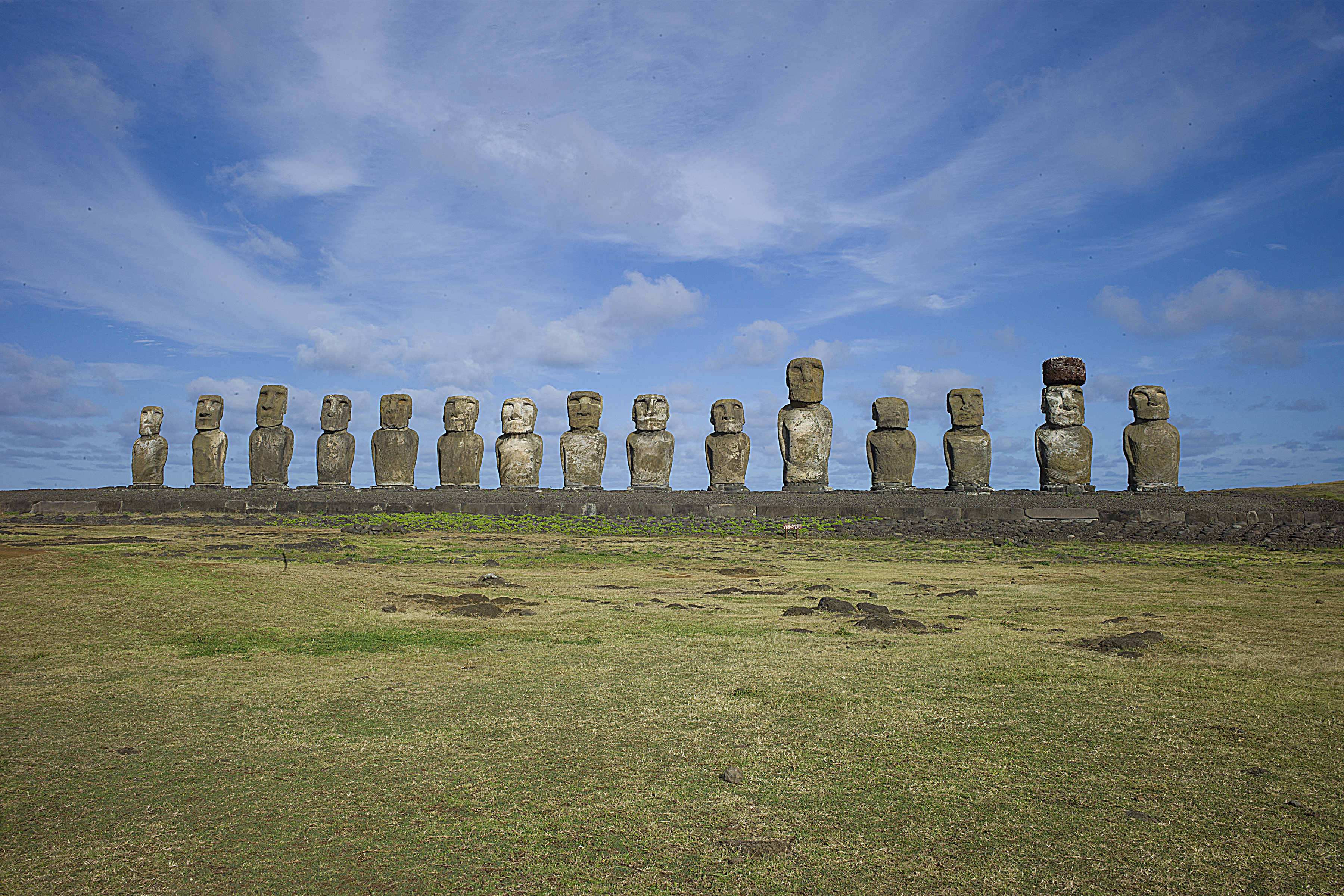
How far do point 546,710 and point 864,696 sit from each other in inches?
68.5

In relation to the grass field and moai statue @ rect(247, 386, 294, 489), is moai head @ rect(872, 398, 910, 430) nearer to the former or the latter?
the grass field

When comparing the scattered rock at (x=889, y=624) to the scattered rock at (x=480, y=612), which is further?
the scattered rock at (x=480, y=612)

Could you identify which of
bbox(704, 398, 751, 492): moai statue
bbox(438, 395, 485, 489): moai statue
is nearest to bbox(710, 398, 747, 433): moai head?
bbox(704, 398, 751, 492): moai statue

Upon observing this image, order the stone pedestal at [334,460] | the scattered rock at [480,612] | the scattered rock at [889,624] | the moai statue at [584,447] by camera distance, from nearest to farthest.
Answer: the scattered rock at [889,624]
the scattered rock at [480,612]
the moai statue at [584,447]
the stone pedestal at [334,460]

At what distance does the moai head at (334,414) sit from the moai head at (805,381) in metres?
13.8

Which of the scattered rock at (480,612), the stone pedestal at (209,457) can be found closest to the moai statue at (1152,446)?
the scattered rock at (480,612)

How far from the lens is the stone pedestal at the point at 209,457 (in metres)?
26.9

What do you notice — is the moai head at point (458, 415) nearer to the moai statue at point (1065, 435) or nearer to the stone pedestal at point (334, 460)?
the stone pedestal at point (334, 460)

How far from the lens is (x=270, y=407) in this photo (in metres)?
26.8

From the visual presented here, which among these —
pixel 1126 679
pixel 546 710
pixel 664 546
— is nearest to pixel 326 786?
pixel 546 710

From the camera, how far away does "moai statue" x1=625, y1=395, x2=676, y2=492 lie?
2355cm

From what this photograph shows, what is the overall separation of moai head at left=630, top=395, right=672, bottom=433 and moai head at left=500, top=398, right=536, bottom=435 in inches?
147

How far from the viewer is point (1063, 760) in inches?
144

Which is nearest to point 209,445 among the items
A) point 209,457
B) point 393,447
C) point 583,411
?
point 209,457
